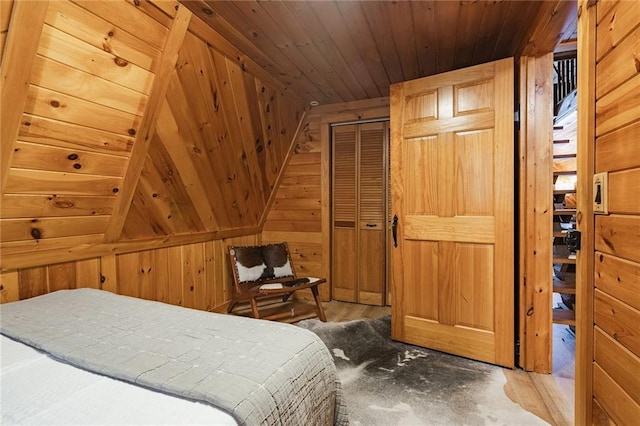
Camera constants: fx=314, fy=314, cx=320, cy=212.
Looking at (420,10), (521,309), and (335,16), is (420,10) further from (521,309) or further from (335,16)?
(521,309)

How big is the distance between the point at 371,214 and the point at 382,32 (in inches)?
75.1

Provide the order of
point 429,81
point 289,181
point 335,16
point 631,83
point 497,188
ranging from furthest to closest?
1. point 289,181
2. point 429,81
3. point 497,188
4. point 335,16
5. point 631,83

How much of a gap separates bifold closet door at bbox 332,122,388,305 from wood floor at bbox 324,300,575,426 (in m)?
1.59

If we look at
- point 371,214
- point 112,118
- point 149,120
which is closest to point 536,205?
point 371,214

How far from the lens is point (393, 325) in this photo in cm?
252

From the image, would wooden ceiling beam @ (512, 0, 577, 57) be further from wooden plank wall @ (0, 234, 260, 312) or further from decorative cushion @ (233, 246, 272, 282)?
wooden plank wall @ (0, 234, 260, 312)

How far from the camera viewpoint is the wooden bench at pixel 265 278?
2875 millimetres

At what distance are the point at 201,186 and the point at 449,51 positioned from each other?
7.22ft

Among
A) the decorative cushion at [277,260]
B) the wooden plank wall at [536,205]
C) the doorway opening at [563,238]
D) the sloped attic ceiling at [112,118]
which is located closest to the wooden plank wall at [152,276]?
the sloped attic ceiling at [112,118]

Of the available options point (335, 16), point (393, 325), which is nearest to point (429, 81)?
point (335, 16)

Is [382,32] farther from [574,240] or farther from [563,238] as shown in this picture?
[563,238]

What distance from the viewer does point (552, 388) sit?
72.7 inches

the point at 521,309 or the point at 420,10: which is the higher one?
the point at 420,10

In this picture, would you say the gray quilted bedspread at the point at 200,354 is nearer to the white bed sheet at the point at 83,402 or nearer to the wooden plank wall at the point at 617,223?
the white bed sheet at the point at 83,402
